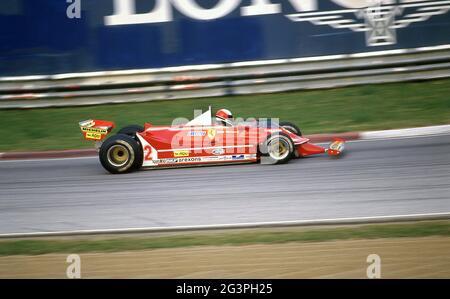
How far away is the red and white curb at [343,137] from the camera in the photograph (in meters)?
10.4

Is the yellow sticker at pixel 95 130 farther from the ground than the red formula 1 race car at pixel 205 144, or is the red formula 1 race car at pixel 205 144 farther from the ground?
the yellow sticker at pixel 95 130

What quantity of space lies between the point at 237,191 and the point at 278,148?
1.23 metres

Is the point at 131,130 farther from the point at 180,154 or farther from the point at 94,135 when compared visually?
the point at 180,154

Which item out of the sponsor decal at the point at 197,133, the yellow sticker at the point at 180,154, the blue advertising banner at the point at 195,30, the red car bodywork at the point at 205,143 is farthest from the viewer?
the blue advertising banner at the point at 195,30

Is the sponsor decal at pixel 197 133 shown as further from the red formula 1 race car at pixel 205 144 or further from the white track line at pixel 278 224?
the white track line at pixel 278 224

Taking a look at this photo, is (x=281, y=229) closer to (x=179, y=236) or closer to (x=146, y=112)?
(x=179, y=236)

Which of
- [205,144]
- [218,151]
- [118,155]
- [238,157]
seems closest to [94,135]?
[118,155]

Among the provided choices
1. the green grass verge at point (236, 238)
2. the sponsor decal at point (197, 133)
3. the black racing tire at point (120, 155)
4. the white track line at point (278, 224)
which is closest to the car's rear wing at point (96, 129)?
the black racing tire at point (120, 155)

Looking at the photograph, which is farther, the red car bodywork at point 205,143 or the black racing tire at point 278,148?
the red car bodywork at point 205,143

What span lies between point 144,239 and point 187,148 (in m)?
2.56

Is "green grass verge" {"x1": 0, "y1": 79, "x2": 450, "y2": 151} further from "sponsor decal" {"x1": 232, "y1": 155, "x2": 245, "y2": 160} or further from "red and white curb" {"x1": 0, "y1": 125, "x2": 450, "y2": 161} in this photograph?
"sponsor decal" {"x1": 232, "y1": 155, "x2": 245, "y2": 160}

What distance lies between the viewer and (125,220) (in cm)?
773

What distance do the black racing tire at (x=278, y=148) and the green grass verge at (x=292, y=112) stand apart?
1.63 metres
